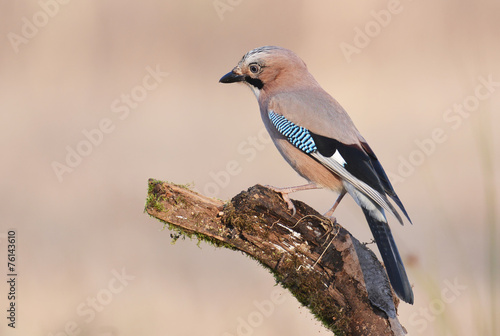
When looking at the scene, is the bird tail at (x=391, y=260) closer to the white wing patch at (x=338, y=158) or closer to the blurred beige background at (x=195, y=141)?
the blurred beige background at (x=195, y=141)

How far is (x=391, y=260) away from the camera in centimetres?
501

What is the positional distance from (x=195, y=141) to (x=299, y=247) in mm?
7956

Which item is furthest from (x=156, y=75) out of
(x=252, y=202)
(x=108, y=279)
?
(x=252, y=202)

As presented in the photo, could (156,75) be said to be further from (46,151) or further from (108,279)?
(108,279)

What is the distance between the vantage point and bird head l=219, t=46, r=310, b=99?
21.8 ft

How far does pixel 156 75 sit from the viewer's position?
46.4 ft

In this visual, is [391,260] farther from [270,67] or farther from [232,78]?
[232,78]

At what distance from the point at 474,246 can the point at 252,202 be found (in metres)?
5.27

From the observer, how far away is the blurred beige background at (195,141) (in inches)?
303

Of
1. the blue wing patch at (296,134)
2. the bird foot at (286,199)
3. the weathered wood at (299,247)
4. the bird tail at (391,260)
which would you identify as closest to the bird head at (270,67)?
the blue wing patch at (296,134)

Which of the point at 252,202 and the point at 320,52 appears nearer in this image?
the point at 252,202

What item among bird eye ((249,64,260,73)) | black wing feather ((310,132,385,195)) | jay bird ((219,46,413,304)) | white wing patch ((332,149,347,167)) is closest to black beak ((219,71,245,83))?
jay bird ((219,46,413,304))

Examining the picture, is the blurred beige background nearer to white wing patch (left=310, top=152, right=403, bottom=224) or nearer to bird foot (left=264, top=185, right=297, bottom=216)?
white wing patch (left=310, top=152, right=403, bottom=224)

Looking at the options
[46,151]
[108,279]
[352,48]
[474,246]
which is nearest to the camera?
[108,279]
